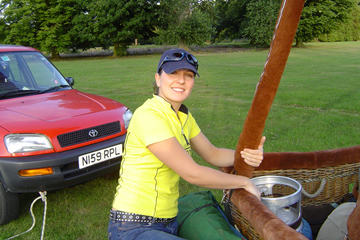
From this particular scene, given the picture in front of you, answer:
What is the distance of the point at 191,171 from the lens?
1.79 meters

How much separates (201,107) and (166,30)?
26.0 metres

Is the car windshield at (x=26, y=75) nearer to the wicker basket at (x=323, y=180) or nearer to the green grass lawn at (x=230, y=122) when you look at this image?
the green grass lawn at (x=230, y=122)

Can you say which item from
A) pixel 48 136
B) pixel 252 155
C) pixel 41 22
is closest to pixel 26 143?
pixel 48 136

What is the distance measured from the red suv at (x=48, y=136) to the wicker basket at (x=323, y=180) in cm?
198

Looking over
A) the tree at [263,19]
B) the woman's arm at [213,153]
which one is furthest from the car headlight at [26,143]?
the tree at [263,19]

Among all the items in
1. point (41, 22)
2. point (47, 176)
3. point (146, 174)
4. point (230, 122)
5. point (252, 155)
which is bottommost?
point (230, 122)

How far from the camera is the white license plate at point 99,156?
A: 3404 millimetres

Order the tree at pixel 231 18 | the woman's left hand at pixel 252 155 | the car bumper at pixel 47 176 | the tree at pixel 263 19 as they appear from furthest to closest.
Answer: the tree at pixel 231 18
the tree at pixel 263 19
the car bumper at pixel 47 176
the woman's left hand at pixel 252 155

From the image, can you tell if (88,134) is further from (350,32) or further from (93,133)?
(350,32)

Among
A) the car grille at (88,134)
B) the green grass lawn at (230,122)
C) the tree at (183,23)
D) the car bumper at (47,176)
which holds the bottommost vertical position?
the green grass lawn at (230,122)

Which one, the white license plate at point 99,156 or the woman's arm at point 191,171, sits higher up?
the woman's arm at point 191,171

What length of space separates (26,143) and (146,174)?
5.90 ft

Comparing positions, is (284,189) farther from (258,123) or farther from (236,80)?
(236,80)

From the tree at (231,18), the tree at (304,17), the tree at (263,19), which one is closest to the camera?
the tree at (263,19)
